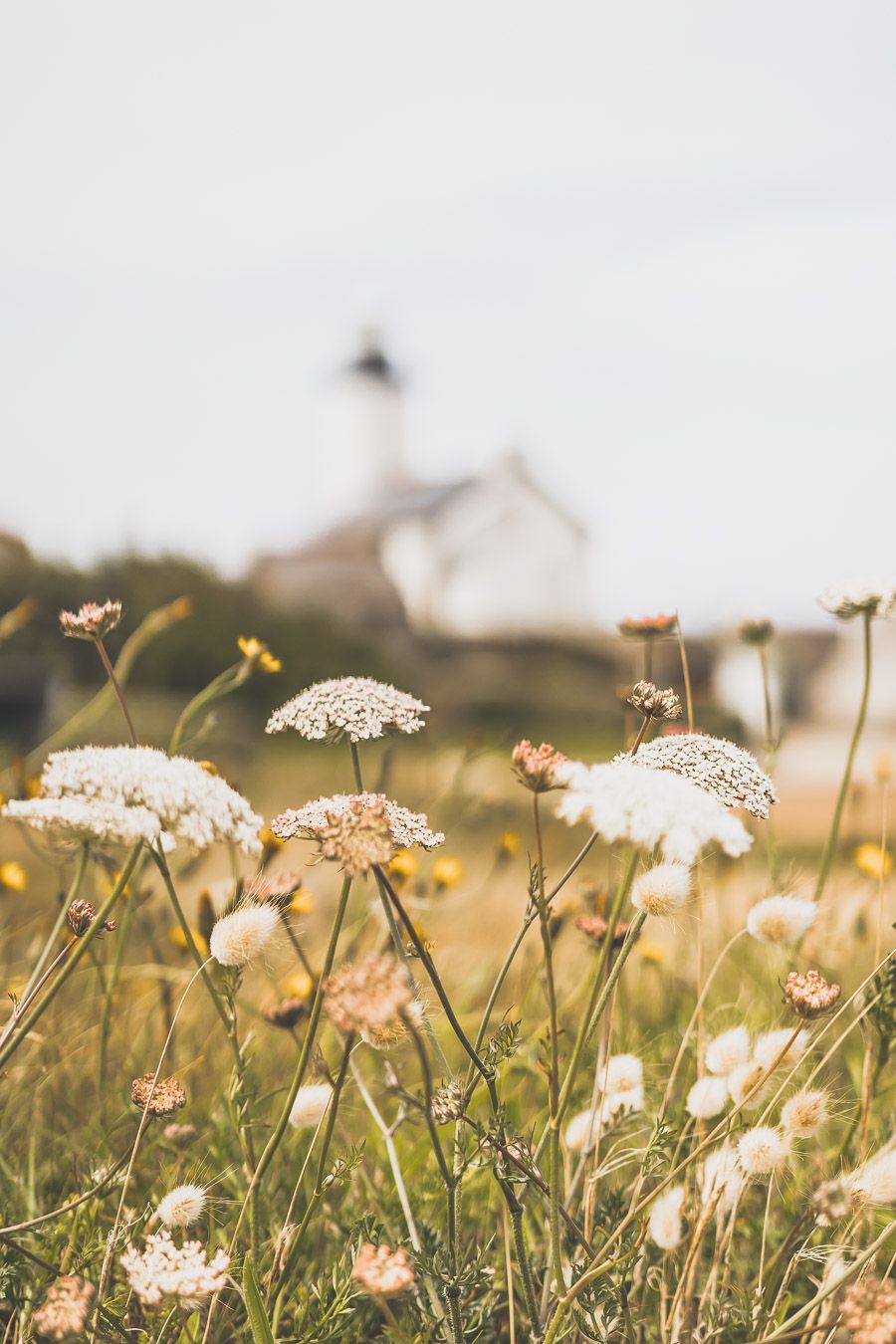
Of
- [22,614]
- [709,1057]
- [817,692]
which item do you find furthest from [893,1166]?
[817,692]

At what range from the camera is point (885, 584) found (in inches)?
73.1

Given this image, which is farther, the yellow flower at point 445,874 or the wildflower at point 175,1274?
the yellow flower at point 445,874

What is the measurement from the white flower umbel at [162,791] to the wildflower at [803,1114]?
82 centimetres

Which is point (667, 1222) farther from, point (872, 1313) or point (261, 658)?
point (261, 658)

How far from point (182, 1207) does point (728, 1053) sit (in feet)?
2.71

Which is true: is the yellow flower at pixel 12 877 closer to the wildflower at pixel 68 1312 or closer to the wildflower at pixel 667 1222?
the wildflower at pixel 68 1312

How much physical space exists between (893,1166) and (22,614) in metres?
2.39

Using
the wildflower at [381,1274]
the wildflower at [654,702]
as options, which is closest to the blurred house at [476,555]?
the wildflower at [654,702]

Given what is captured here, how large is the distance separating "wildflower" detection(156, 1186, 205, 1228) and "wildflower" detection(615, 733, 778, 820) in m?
0.77

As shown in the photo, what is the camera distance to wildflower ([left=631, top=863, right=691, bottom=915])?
4.33ft

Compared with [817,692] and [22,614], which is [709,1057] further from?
[817,692]

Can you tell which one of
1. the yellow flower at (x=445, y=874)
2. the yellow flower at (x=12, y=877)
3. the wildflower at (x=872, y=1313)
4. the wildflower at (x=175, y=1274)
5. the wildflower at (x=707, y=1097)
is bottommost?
the yellow flower at (x=445, y=874)

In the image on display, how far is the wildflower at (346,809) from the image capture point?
1289 millimetres

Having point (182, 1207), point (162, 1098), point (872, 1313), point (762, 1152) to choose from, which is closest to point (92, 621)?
point (162, 1098)
